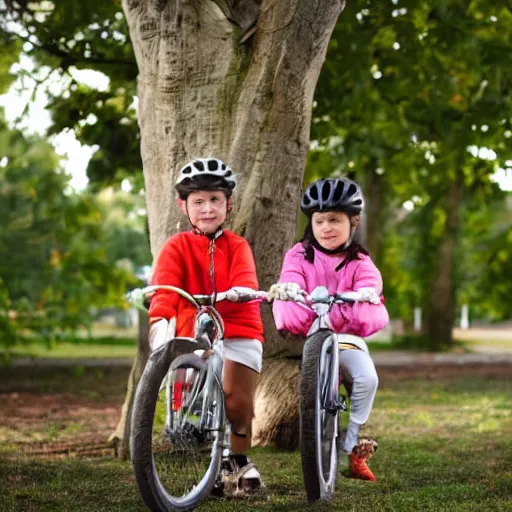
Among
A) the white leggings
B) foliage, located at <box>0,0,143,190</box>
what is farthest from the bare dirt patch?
the white leggings

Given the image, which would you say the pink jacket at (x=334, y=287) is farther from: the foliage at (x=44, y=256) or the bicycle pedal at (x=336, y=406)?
the foliage at (x=44, y=256)

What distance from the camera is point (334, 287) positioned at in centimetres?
596

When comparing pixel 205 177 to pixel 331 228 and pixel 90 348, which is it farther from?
pixel 90 348

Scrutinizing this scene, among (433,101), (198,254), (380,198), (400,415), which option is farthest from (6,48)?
(380,198)

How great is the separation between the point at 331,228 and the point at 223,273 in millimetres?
643

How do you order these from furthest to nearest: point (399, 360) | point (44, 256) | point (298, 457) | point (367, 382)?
point (399, 360) → point (44, 256) → point (298, 457) → point (367, 382)

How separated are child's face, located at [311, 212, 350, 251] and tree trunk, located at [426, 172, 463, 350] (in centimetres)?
2097

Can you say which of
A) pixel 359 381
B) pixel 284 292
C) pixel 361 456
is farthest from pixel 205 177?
pixel 361 456

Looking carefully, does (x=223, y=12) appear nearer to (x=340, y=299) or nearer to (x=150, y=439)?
(x=340, y=299)

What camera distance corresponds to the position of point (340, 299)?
18.2ft

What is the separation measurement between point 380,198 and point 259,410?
17.0 metres

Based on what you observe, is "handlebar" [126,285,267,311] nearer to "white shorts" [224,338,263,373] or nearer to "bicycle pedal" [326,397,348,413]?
"white shorts" [224,338,263,373]

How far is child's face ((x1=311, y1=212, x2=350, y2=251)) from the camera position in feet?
19.4

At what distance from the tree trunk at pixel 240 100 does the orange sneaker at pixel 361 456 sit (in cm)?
200
